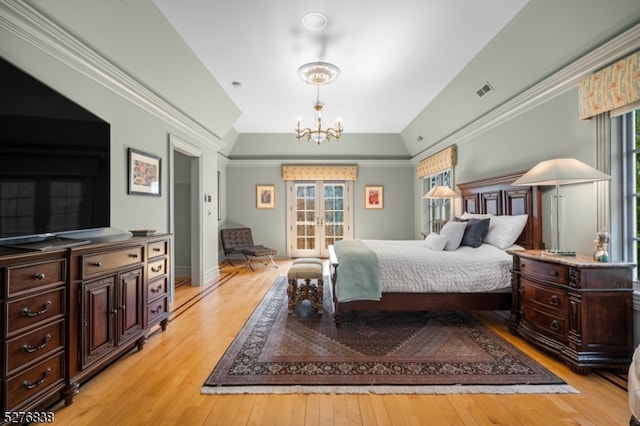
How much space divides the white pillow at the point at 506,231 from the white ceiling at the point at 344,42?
74.1 inches

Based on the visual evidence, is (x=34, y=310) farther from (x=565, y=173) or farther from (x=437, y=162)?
(x=437, y=162)

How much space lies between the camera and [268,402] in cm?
179

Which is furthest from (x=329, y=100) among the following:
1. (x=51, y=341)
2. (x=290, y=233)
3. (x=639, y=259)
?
(x=51, y=341)

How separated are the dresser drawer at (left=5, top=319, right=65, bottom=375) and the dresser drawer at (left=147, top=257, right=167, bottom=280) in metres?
0.87

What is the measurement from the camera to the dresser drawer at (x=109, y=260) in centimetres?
188

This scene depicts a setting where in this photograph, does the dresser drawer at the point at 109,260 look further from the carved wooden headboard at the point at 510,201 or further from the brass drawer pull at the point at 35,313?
the carved wooden headboard at the point at 510,201

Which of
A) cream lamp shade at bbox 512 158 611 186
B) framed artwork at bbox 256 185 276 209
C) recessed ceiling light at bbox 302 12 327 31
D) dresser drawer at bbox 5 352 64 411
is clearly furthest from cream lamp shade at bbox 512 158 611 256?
framed artwork at bbox 256 185 276 209

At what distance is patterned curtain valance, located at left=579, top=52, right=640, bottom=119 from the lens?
6.67 ft

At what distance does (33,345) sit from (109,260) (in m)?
0.65

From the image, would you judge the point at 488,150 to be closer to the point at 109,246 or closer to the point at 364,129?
the point at 364,129

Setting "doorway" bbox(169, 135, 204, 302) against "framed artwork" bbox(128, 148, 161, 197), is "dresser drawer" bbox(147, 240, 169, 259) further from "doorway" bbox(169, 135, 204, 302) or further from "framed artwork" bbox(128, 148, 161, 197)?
"framed artwork" bbox(128, 148, 161, 197)

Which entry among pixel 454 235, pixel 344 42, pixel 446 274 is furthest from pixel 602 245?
pixel 344 42

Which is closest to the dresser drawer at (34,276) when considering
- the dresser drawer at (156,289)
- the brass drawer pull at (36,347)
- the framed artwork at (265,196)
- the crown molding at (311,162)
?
the brass drawer pull at (36,347)

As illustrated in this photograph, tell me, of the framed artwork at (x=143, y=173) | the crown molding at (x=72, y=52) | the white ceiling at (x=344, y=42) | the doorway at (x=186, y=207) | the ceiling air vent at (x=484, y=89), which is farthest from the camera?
the doorway at (x=186, y=207)
